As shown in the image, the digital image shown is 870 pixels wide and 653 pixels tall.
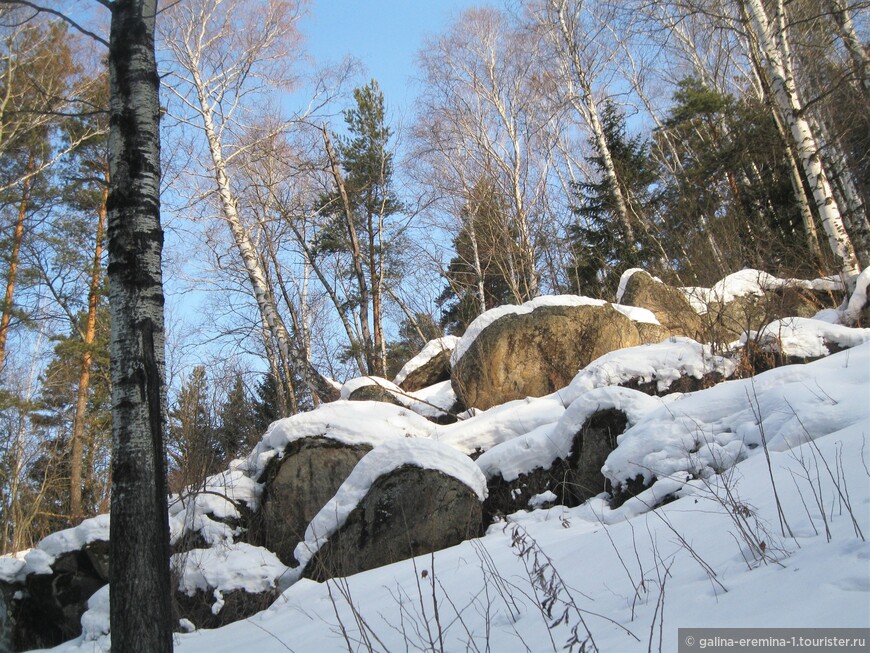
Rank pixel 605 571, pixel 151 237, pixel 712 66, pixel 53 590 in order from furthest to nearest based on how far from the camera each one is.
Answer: pixel 712 66, pixel 53 590, pixel 151 237, pixel 605 571

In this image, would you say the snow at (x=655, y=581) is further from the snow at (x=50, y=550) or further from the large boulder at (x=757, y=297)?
the large boulder at (x=757, y=297)

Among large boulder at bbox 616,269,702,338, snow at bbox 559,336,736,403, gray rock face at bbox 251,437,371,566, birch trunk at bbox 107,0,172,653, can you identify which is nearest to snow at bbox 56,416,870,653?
birch trunk at bbox 107,0,172,653

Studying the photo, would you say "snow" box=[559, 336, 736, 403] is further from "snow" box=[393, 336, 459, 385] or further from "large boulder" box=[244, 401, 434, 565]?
"snow" box=[393, 336, 459, 385]

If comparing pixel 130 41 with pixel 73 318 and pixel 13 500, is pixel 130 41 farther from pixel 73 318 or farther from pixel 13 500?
pixel 73 318

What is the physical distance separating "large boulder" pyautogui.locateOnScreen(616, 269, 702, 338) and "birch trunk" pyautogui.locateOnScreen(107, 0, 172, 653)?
5496mm

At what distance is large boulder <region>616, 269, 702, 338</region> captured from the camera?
703cm

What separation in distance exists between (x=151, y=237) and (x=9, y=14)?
10.3 metres

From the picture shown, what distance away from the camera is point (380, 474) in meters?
4.59

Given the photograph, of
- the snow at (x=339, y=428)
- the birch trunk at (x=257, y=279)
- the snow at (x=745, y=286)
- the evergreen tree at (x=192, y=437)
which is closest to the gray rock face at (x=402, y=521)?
the snow at (x=339, y=428)

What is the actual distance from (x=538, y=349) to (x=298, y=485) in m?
3.50

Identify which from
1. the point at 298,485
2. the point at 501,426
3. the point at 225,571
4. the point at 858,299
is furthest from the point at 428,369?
the point at 858,299

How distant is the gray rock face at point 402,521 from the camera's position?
4340 millimetres

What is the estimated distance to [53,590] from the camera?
5.18m

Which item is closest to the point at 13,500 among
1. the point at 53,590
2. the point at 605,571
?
the point at 53,590
